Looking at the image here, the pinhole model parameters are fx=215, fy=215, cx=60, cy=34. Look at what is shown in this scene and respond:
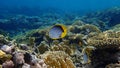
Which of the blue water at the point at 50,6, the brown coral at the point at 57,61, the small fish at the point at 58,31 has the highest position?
the blue water at the point at 50,6

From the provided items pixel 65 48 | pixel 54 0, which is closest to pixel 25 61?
pixel 65 48

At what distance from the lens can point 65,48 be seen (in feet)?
24.8

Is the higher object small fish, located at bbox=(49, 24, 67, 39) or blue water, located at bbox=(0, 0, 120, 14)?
blue water, located at bbox=(0, 0, 120, 14)

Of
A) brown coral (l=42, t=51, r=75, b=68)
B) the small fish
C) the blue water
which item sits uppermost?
the blue water

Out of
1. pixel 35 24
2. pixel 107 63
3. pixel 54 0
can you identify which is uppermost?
pixel 54 0

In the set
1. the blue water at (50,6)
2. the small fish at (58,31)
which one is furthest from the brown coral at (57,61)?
the blue water at (50,6)

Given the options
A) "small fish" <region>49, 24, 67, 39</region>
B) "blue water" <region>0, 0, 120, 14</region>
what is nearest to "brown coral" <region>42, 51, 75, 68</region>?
"small fish" <region>49, 24, 67, 39</region>

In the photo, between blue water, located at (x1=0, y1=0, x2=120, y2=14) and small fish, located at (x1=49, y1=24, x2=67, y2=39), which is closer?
small fish, located at (x1=49, y1=24, x2=67, y2=39)

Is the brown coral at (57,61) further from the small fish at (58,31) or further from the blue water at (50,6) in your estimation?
the blue water at (50,6)

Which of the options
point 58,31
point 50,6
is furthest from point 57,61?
point 50,6

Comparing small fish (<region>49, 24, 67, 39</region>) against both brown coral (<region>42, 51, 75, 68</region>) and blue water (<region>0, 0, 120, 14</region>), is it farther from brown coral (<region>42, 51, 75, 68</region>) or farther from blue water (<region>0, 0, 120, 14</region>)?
blue water (<region>0, 0, 120, 14</region>)

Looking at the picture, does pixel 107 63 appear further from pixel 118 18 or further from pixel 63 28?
pixel 118 18

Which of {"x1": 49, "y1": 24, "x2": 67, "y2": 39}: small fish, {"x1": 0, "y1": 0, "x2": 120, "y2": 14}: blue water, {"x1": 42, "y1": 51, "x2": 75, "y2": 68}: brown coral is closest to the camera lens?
{"x1": 49, "y1": 24, "x2": 67, "y2": 39}: small fish

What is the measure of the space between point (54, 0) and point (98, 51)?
19206 cm
